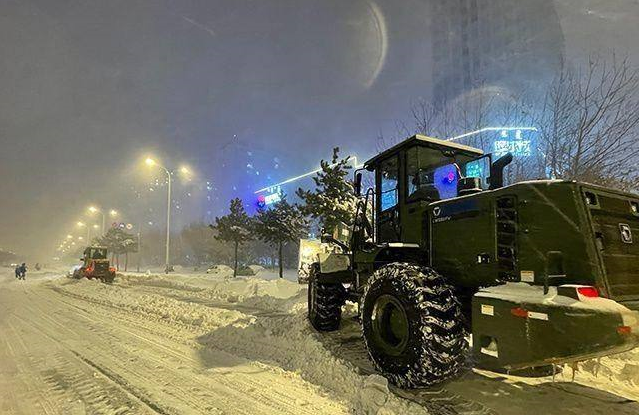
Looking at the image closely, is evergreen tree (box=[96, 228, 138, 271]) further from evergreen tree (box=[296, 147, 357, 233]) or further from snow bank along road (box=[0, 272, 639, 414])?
snow bank along road (box=[0, 272, 639, 414])

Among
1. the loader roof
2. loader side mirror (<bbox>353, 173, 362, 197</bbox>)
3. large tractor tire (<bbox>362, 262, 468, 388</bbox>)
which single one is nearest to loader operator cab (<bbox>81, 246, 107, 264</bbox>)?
loader side mirror (<bbox>353, 173, 362, 197</bbox>)

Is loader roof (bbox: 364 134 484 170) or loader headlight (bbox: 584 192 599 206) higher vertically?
loader roof (bbox: 364 134 484 170)

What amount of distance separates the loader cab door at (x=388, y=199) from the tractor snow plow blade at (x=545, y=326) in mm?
2208

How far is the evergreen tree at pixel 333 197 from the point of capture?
16781 millimetres

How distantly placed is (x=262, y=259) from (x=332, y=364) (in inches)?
2097

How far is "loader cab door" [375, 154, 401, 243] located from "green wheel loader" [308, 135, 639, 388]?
0.34 meters

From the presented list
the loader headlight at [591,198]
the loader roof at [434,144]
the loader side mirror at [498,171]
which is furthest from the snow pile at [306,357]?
the loader roof at [434,144]

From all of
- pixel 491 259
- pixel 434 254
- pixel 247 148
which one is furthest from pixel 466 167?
pixel 247 148

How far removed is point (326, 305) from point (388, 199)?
2.37 meters

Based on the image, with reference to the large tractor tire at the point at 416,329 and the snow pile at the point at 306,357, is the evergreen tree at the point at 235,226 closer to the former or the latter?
the snow pile at the point at 306,357

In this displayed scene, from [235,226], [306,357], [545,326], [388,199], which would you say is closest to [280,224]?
[235,226]

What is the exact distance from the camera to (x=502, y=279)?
4.05m

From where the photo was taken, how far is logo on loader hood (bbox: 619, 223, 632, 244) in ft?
12.7

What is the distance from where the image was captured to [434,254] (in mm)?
5004
